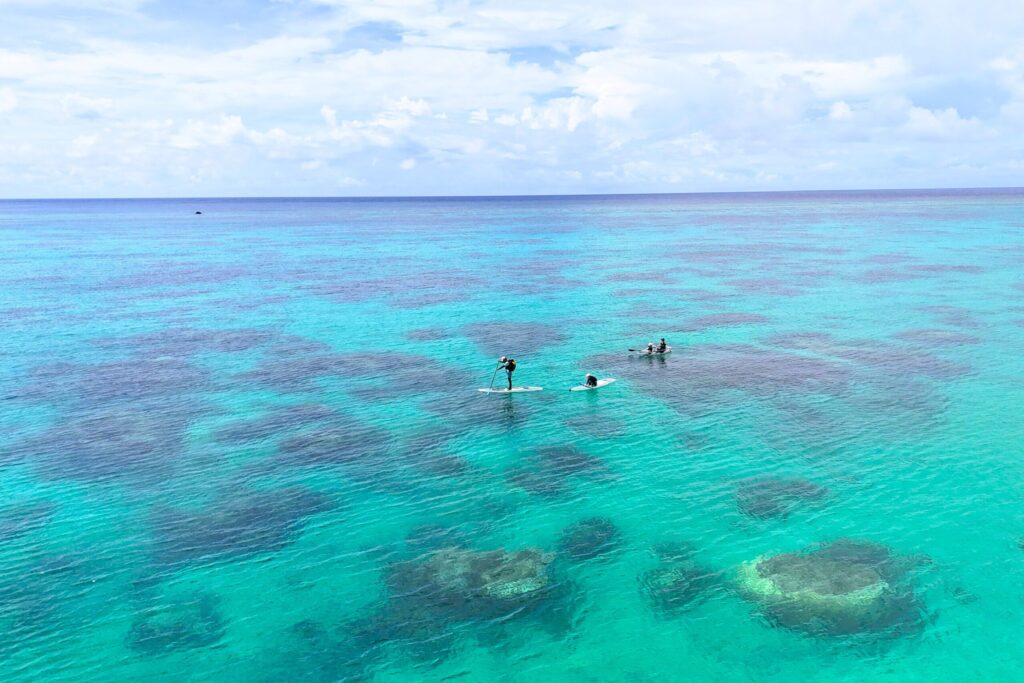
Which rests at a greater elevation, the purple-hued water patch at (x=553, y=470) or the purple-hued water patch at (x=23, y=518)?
the purple-hued water patch at (x=553, y=470)

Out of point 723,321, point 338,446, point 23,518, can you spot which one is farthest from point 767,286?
point 23,518

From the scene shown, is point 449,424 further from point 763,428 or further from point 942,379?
point 942,379

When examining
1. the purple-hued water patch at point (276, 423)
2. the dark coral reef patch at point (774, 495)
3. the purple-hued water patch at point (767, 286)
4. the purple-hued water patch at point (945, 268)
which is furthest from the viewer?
the purple-hued water patch at point (945, 268)

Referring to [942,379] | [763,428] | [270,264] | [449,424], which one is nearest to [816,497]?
[763,428]

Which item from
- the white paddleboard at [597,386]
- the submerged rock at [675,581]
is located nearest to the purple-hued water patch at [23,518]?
the submerged rock at [675,581]

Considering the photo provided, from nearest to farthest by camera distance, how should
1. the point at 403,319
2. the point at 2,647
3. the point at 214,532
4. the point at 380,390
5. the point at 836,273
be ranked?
the point at 2,647, the point at 214,532, the point at 380,390, the point at 403,319, the point at 836,273

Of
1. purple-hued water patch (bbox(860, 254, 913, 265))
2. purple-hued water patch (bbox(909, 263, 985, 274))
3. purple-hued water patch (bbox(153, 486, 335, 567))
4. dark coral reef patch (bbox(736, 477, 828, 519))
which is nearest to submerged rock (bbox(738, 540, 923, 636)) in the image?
dark coral reef patch (bbox(736, 477, 828, 519))

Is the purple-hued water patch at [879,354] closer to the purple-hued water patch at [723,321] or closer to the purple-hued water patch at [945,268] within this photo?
the purple-hued water patch at [723,321]
